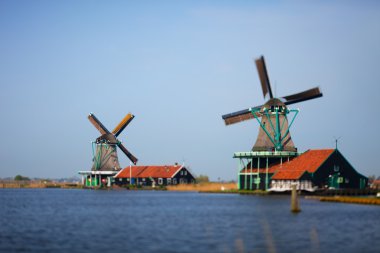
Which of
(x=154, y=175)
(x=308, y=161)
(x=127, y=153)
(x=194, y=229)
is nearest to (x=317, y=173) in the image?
(x=308, y=161)

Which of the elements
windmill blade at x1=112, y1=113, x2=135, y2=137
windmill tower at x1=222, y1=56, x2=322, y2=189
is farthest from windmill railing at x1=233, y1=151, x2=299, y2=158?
windmill blade at x1=112, y1=113, x2=135, y2=137

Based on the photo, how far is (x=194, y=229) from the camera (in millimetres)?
44812

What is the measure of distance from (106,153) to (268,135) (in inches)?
1679

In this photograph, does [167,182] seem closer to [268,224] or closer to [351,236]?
[268,224]

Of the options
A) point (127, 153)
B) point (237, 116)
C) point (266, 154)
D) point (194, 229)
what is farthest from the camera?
point (127, 153)

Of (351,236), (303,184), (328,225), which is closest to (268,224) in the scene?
(328,225)

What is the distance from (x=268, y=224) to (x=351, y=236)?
7.98 meters

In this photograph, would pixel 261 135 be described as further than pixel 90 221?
Yes

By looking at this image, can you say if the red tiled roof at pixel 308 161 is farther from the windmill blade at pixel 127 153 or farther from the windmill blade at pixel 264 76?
the windmill blade at pixel 127 153

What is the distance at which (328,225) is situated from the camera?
152 ft

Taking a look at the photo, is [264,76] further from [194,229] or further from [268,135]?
[194,229]

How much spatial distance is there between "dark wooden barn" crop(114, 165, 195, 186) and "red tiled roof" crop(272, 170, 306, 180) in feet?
120

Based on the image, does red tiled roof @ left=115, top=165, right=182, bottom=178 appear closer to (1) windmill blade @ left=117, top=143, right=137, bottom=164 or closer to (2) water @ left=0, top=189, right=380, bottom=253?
(1) windmill blade @ left=117, top=143, right=137, bottom=164

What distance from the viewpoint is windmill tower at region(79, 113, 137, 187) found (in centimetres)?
12356
